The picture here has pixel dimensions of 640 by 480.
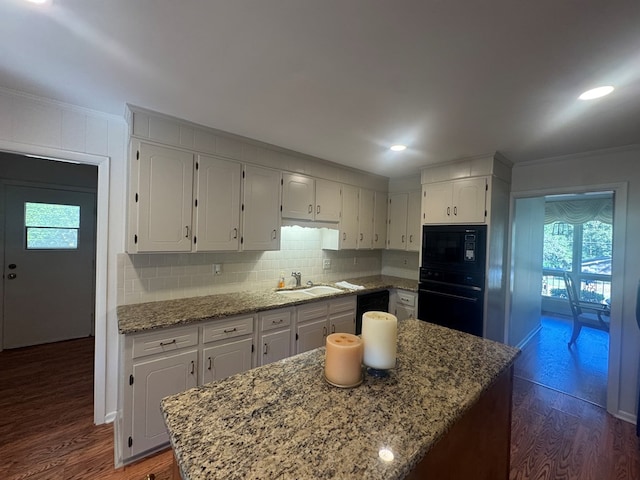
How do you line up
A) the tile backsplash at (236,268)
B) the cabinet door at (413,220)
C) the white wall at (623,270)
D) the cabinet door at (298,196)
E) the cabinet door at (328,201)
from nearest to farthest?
the tile backsplash at (236,268), the white wall at (623,270), the cabinet door at (298,196), the cabinet door at (328,201), the cabinet door at (413,220)

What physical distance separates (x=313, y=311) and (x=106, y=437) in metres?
1.81

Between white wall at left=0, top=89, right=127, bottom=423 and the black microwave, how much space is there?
3012mm

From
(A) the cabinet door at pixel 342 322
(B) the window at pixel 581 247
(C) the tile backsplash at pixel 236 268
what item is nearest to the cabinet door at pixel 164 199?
(C) the tile backsplash at pixel 236 268

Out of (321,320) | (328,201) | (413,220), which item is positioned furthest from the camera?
(413,220)

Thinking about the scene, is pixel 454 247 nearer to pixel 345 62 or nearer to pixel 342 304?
pixel 342 304

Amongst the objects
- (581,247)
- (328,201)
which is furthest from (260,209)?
(581,247)

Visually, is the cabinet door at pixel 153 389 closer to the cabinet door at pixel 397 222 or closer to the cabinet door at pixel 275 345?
the cabinet door at pixel 275 345

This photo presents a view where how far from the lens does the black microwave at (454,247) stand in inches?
113

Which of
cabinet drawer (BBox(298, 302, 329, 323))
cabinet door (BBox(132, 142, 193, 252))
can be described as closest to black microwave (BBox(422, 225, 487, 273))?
cabinet drawer (BBox(298, 302, 329, 323))

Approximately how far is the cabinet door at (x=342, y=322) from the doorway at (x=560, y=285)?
77.8 inches

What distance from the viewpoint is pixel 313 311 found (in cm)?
277

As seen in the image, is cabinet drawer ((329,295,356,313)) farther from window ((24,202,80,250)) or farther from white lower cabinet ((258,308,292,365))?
window ((24,202,80,250))

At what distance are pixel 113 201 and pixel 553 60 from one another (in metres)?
2.92

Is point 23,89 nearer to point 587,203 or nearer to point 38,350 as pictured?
point 38,350
